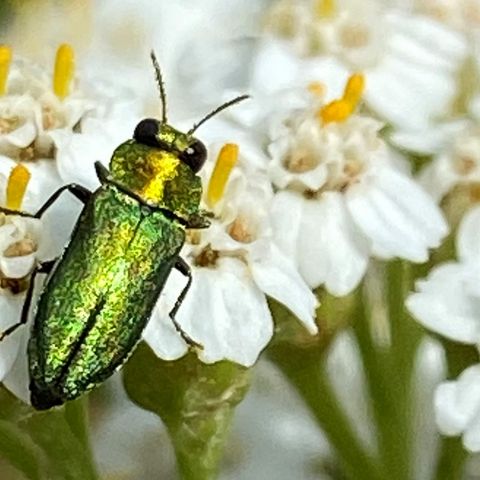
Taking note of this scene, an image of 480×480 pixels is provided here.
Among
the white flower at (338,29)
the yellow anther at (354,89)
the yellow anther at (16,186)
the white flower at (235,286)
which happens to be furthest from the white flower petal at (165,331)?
the white flower at (338,29)

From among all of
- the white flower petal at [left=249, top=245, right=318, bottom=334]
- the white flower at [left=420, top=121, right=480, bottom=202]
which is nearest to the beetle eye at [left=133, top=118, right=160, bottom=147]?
the white flower petal at [left=249, top=245, right=318, bottom=334]

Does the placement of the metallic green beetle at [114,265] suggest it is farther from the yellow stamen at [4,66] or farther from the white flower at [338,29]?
the white flower at [338,29]

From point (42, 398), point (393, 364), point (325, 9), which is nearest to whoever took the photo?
point (42, 398)

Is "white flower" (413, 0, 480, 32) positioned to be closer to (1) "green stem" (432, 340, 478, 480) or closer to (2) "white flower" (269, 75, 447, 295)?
(2) "white flower" (269, 75, 447, 295)

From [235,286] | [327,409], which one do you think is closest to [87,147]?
[235,286]

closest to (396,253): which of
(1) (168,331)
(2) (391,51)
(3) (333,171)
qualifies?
(3) (333,171)

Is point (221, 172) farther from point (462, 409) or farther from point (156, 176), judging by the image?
point (462, 409)

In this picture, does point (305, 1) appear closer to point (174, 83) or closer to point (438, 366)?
point (174, 83)
